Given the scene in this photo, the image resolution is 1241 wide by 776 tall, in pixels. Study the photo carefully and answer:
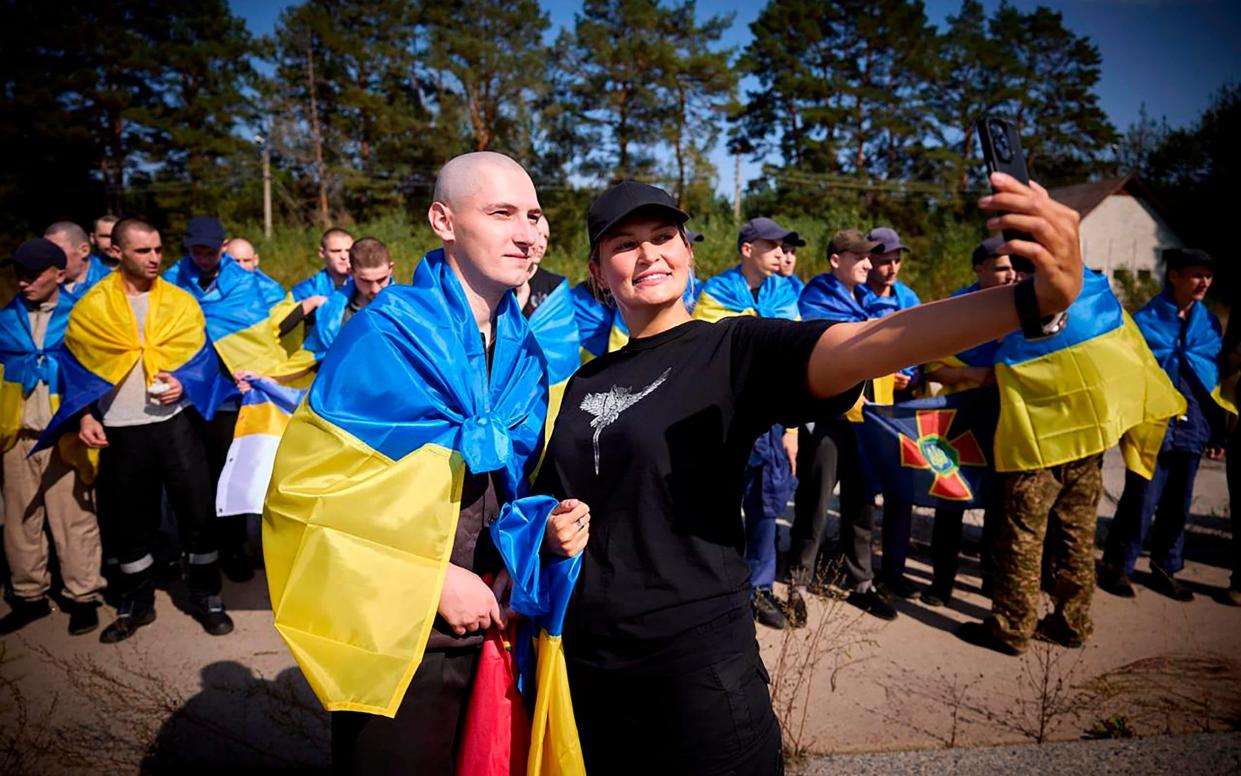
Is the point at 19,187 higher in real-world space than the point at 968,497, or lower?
higher

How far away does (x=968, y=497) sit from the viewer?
14.9ft

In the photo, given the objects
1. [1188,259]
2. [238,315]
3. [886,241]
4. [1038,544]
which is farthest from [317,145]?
[1038,544]

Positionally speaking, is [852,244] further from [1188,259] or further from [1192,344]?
[1192,344]

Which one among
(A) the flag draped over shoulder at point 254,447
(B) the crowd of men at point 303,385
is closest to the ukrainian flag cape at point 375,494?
(B) the crowd of men at point 303,385

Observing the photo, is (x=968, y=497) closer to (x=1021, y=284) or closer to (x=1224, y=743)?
(x=1224, y=743)

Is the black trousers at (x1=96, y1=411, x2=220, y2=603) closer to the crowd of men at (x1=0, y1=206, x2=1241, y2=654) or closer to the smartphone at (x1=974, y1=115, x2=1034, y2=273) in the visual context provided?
the crowd of men at (x1=0, y1=206, x2=1241, y2=654)

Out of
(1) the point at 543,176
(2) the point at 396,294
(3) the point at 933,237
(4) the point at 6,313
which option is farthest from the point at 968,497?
(3) the point at 933,237

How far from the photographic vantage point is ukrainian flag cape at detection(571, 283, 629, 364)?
4.98 meters

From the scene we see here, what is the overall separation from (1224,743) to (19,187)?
3646 centimetres

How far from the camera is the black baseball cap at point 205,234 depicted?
A: 541 centimetres

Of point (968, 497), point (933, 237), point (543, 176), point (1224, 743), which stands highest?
point (543, 176)

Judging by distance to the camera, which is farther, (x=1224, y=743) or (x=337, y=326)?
(x=337, y=326)

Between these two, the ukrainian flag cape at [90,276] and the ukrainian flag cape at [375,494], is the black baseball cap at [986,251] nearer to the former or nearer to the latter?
the ukrainian flag cape at [375,494]

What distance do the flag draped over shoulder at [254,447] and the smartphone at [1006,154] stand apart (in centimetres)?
398
